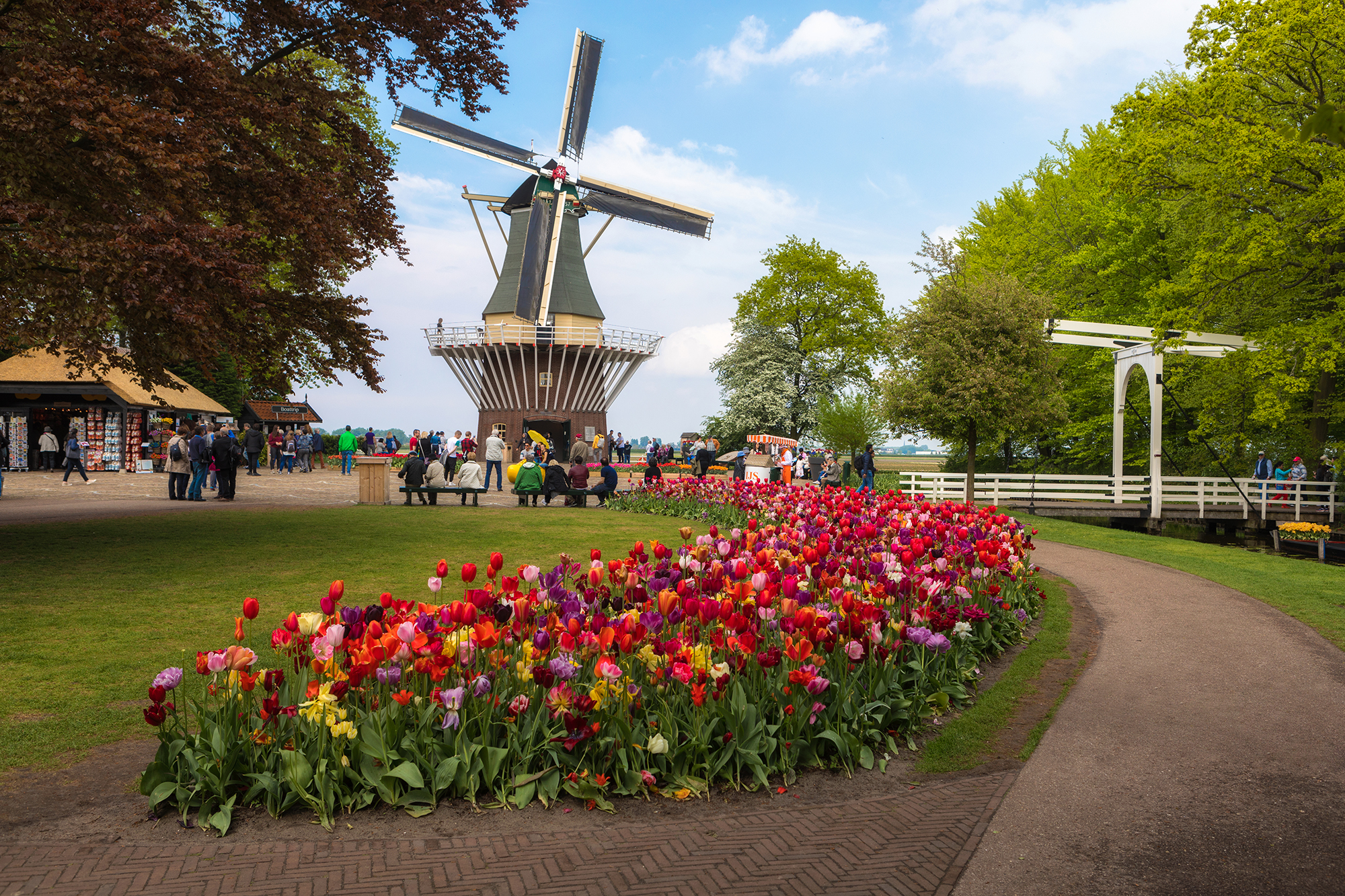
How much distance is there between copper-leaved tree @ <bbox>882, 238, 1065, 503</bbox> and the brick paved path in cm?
2153

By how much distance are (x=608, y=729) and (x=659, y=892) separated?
0.99 metres

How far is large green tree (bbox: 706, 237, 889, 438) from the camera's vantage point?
160 feet

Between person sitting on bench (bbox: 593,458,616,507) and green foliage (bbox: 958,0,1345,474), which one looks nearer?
green foliage (bbox: 958,0,1345,474)

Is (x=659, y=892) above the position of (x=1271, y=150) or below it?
below

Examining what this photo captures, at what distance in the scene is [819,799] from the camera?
4.37 m

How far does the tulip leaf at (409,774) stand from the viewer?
395 centimetres

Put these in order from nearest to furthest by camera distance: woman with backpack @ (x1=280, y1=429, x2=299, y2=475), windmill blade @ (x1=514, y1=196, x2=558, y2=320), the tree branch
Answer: the tree branch
woman with backpack @ (x1=280, y1=429, x2=299, y2=475)
windmill blade @ (x1=514, y1=196, x2=558, y2=320)

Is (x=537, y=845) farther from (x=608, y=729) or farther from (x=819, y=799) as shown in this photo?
(x=819, y=799)

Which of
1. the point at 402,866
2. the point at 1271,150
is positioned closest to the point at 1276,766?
the point at 402,866

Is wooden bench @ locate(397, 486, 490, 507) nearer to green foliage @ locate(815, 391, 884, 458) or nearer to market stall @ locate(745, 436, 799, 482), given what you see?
market stall @ locate(745, 436, 799, 482)

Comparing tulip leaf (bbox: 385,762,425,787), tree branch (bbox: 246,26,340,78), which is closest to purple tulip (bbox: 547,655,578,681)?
tulip leaf (bbox: 385,762,425,787)

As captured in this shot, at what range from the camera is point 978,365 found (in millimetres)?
24406

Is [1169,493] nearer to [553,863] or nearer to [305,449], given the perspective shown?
[553,863]

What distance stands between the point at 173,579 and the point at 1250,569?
47.5 ft
